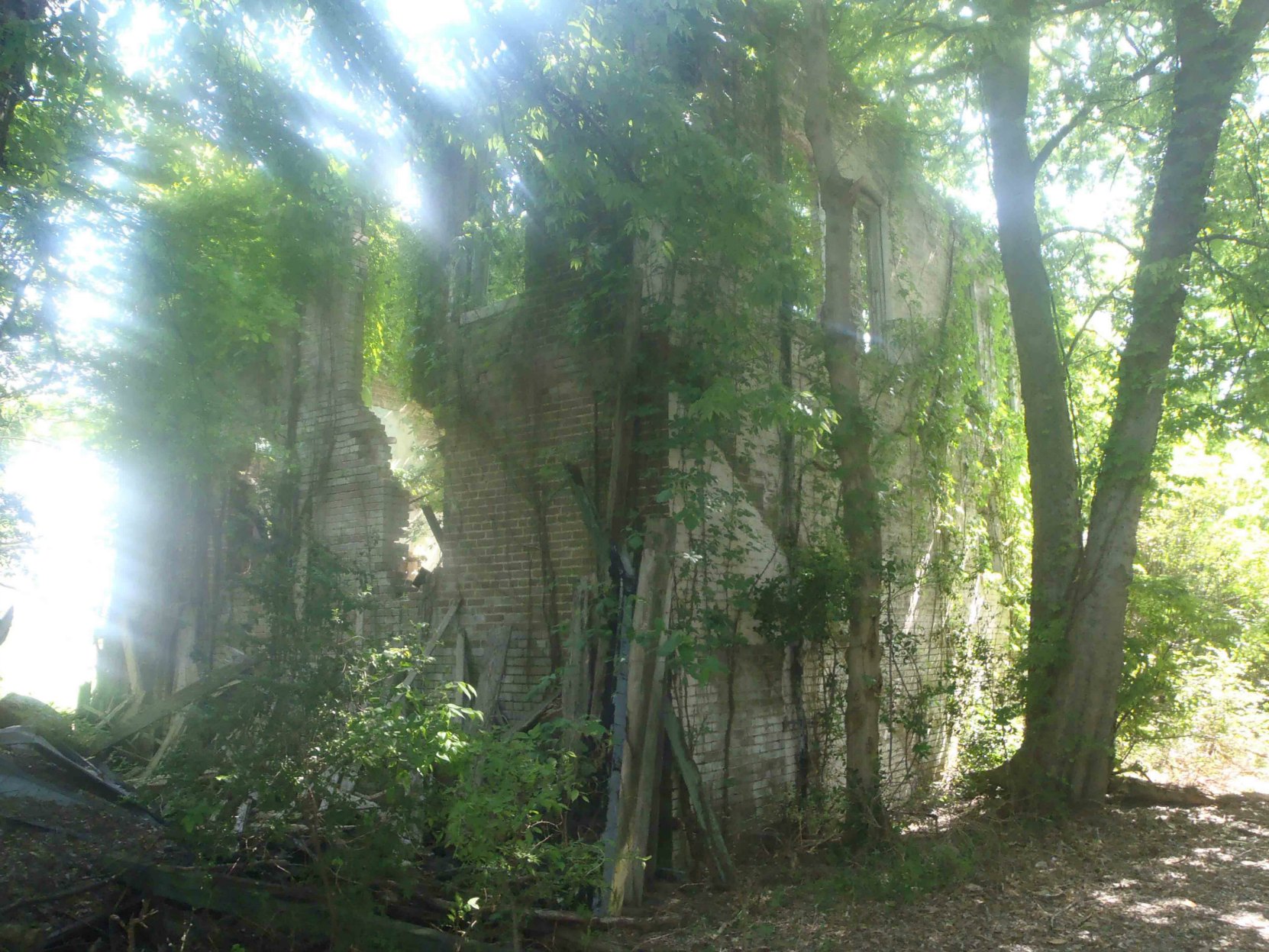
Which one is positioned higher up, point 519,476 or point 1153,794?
point 519,476

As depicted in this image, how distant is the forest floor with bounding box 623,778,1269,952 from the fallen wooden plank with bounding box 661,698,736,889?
6.4 inches

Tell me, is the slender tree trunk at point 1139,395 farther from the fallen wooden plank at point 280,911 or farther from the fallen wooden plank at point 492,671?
the fallen wooden plank at point 280,911

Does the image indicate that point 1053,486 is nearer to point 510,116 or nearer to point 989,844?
point 989,844

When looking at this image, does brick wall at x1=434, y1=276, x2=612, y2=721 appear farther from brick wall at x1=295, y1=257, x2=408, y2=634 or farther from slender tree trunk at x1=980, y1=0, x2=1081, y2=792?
slender tree trunk at x1=980, y1=0, x2=1081, y2=792

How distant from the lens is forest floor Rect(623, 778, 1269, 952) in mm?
5652

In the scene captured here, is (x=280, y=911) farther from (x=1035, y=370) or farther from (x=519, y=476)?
(x=1035, y=370)

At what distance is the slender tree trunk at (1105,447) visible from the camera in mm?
8422

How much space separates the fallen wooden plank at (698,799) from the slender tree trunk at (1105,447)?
317 cm

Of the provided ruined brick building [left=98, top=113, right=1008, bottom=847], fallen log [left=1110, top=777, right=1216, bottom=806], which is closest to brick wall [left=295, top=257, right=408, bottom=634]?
ruined brick building [left=98, top=113, right=1008, bottom=847]

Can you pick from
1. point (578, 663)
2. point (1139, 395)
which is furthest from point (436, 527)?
point (1139, 395)

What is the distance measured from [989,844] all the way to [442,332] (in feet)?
21.5

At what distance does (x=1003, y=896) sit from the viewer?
6.42 m

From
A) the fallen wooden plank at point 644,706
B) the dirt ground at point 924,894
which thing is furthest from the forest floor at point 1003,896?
the fallen wooden plank at point 644,706

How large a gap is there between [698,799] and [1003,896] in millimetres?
2077
